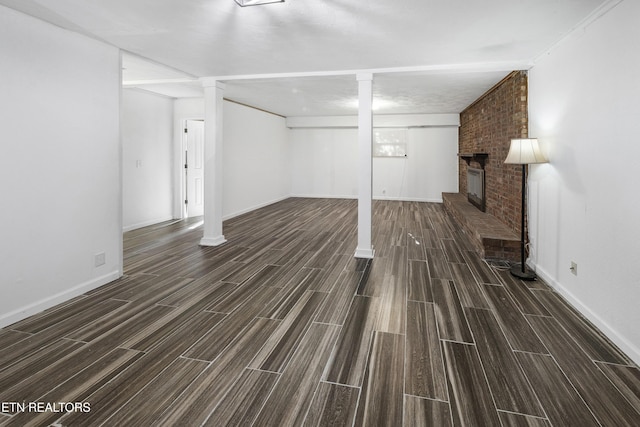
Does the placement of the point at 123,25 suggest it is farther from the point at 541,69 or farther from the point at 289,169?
the point at 289,169

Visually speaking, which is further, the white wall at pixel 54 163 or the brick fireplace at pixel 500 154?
the brick fireplace at pixel 500 154

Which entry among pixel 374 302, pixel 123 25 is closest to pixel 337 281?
pixel 374 302

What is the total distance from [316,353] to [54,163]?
267 centimetres

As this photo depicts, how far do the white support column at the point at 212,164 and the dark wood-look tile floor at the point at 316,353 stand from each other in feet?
3.61

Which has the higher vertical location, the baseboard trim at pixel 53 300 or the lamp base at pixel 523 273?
the lamp base at pixel 523 273

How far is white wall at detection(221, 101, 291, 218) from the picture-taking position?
6975 millimetres

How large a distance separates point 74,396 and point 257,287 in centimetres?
173

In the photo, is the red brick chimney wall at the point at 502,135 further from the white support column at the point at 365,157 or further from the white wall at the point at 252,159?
the white wall at the point at 252,159

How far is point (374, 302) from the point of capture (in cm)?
305

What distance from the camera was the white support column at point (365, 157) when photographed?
4.36 metres

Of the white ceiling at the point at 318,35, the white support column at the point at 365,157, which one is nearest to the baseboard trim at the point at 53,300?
the white ceiling at the point at 318,35

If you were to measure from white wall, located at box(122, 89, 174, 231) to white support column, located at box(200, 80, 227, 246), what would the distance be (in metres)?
1.89

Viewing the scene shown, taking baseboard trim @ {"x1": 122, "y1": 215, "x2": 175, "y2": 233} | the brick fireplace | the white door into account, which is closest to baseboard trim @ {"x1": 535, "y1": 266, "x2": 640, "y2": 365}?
the brick fireplace

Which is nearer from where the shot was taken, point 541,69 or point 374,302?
point 374,302
